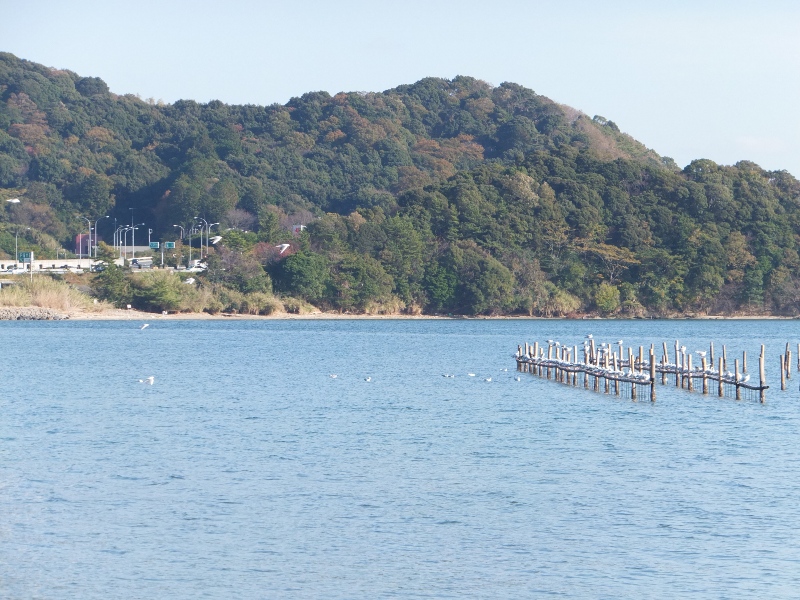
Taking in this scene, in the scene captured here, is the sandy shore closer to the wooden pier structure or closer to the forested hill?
the forested hill

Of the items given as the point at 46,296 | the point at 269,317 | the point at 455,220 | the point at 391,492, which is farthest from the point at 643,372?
the point at 455,220

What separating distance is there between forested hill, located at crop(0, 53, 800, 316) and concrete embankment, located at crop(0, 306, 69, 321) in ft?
55.6

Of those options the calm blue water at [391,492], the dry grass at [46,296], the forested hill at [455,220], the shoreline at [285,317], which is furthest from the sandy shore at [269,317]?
the calm blue water at [391,492]

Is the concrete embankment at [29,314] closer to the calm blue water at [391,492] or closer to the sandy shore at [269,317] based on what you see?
the sandy shore at [269,317]

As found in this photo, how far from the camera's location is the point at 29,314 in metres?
104

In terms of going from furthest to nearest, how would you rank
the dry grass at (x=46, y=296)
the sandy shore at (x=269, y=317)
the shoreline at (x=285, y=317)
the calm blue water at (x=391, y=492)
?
the sandy shore at (x=269, y=317) < the shoreline at (x=285, y=317) < the dry grass at (x=46, y=296) < the calm blue water at (x=391, y=492)

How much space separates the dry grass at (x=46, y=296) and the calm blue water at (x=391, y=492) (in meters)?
55.7

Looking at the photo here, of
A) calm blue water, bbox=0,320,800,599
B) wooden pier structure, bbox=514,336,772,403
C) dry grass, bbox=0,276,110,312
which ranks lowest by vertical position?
calm blue water, bbox=0,320,800,599

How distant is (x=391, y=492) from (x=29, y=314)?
85686mm

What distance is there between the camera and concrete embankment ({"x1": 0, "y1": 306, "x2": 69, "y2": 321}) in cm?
10412

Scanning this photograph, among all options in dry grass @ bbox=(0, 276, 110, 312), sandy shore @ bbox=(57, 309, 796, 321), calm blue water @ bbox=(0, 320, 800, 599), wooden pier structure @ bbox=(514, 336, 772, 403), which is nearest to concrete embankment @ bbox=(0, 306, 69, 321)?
dry grass @ bbox=(0, 276, 110, 312)

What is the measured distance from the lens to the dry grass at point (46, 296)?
10450cm

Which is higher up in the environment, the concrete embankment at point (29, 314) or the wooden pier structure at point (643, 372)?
the concrete embankment at point (29, 314)

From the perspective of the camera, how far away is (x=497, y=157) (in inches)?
7200
